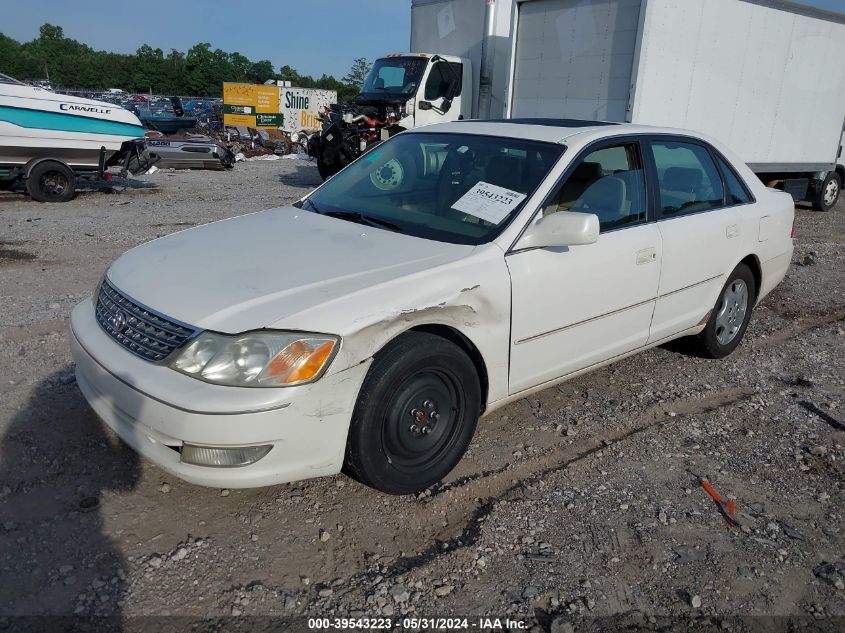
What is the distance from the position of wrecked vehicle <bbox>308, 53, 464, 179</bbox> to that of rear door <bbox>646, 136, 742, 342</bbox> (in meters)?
7.90

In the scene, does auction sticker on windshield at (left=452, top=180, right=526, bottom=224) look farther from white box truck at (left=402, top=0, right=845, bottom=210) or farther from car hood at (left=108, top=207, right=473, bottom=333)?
white box truck at (left=402, top=0, right=845, bottom=210)

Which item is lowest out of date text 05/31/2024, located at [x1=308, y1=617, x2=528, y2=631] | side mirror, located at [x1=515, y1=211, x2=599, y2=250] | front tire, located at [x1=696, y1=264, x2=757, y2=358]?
date text 05/31/2024, located at [x1=308, y1=617, x2=528, y2=631]

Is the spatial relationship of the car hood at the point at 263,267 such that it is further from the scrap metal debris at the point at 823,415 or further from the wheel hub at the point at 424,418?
the scrap metal debris at the point at 823,415

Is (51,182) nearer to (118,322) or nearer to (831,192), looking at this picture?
(118,322)

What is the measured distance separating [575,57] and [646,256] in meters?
6.11

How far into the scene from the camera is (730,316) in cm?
486

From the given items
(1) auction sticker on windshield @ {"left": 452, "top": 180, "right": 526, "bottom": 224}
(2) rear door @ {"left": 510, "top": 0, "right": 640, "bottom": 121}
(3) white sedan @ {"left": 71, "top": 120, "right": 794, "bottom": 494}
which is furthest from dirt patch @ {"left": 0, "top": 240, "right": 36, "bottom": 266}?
(2) rear door @ {"left": 510, "top": 0, "right": 640, "bottom": 121}

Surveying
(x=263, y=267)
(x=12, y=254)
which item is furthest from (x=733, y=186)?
(x=12, y=254)

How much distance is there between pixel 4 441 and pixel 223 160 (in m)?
14.4

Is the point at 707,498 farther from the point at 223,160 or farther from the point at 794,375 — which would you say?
the point at 223,160

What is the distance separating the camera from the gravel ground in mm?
2453

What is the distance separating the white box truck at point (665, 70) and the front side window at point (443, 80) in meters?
0.04

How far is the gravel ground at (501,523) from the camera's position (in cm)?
245

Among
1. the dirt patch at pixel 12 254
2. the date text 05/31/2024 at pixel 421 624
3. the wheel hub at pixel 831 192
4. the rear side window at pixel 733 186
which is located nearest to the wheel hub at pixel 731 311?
the rear side window at pixel 733 186
